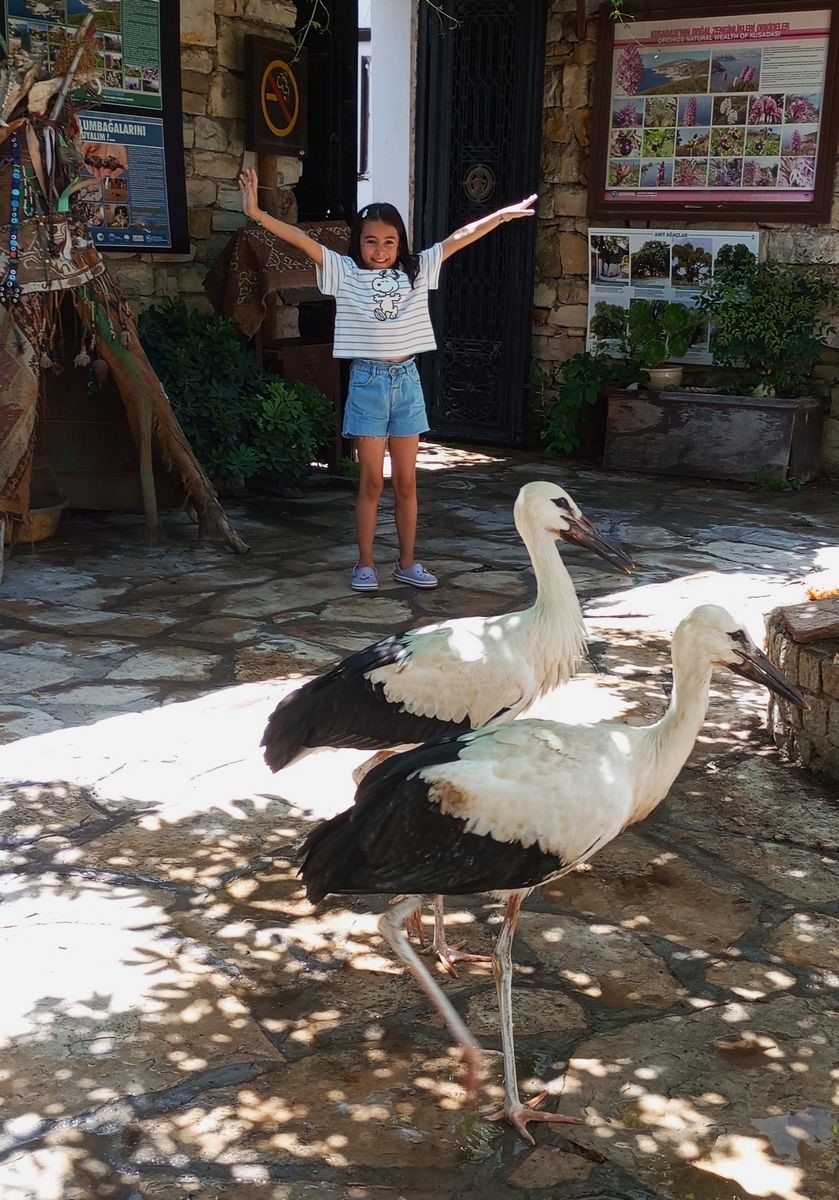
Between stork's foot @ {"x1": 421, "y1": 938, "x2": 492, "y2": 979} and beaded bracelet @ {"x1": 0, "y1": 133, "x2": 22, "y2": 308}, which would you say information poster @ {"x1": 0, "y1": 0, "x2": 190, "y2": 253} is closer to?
beaded bracelet @ {"x1": 0, "y1": 133, "x2": 22, "y2": 308}

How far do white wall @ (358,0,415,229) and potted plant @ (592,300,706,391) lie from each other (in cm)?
255

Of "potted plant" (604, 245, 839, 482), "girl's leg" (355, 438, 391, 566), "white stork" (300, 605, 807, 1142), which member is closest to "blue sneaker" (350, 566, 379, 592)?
"girl's leg" (355, 438, 391, 566)

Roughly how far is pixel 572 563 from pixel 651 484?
2844 millimetres

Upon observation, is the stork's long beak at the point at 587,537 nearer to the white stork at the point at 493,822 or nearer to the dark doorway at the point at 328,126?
the white stork at the point at 493,822

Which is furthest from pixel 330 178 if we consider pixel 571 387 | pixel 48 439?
pixel 48 439

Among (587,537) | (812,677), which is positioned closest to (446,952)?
(587,537)

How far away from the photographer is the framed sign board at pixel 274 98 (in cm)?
1002

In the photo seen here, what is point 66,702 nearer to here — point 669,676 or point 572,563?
point 669,676

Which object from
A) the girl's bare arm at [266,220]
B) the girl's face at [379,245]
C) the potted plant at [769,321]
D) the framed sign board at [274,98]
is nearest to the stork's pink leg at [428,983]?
the girl's bare arm at [266,220]

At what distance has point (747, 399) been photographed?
10836 millimetres

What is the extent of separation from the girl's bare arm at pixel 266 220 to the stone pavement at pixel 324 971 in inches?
78.4

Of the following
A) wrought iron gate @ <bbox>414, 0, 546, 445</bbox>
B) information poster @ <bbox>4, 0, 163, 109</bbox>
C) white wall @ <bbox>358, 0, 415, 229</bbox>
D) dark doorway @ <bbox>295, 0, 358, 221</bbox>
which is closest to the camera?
information poster @ <bbox>4, 0, 163, 109</bbox>

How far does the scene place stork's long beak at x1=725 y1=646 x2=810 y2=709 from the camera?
3.55m

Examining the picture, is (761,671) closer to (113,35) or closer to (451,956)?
(451,956)
